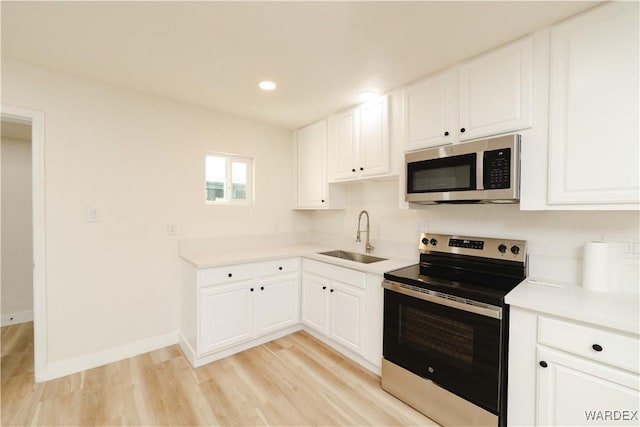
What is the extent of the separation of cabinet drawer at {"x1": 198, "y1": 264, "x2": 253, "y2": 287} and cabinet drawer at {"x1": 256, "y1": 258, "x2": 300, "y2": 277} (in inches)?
4.0

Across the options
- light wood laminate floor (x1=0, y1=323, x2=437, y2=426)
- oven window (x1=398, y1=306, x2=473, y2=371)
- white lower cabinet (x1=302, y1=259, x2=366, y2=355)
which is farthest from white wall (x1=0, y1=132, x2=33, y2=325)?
oven window (x1=398, y1=306, x2=473, y2=371)

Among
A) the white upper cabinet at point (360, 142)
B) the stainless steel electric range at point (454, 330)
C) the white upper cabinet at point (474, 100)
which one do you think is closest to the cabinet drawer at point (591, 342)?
the stainless steel electric range at point (454, 330)

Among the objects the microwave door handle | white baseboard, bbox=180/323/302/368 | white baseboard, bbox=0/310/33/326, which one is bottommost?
white baseboard, bbox=180/323/302/368

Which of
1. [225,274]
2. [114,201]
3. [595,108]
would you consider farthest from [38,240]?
[595,108]

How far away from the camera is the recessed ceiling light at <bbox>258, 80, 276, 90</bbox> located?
2236 millimetres

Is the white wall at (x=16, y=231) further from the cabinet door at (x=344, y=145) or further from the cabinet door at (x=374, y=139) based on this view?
the cabinet door at (x=374, y=139)

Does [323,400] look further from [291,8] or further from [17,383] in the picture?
[291,8]

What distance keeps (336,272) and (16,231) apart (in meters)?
3.69

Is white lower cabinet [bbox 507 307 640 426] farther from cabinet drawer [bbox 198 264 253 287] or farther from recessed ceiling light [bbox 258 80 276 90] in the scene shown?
recessed ceiling light [bbox 258 80 276 90]

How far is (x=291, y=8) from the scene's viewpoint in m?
1.43

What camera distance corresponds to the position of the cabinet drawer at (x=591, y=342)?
3.78 feet

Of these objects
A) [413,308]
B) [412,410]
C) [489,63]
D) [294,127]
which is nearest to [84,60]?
[294,127]

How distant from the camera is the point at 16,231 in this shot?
3.16m

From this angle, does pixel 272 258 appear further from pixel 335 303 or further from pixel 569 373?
pixel 569 373
